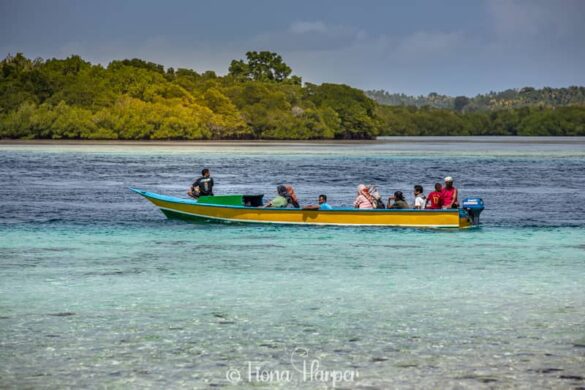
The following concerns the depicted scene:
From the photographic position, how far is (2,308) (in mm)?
16141

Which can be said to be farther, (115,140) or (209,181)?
(115,140)

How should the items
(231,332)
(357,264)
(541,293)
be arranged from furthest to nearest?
(357,264)
(541,293)
(231,332)

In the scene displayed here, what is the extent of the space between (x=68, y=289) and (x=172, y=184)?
3907 centimetres

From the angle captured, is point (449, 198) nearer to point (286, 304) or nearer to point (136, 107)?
point (286, 304)

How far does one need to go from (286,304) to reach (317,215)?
11.6 m

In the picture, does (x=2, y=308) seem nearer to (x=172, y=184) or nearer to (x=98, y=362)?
(x=98, y=362)

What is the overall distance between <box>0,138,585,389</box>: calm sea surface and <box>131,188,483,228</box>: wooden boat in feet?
1.17

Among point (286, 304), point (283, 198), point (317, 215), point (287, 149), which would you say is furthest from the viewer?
point (287, 149)

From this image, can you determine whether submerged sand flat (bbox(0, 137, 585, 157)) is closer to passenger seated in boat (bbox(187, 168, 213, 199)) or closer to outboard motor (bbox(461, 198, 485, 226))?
passenger seated in boat (bbox(187, 168, 213, 199))

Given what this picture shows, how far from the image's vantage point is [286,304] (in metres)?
16.7

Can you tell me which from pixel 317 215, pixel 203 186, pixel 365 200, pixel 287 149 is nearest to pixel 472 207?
pixel 365 200

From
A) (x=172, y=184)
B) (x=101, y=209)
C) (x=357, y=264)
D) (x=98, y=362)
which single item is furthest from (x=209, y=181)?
(x=172, y=184)

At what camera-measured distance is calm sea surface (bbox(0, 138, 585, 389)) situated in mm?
12398

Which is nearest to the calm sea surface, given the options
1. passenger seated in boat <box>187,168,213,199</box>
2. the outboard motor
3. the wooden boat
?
the wooden boat
